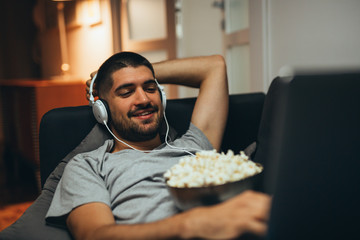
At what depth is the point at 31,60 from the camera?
5.63 meters

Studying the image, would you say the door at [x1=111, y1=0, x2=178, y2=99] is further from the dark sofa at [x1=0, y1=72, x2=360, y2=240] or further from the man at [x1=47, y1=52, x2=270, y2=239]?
the dark sofa at [x1=0, y1=72, x2=360, y2=240]

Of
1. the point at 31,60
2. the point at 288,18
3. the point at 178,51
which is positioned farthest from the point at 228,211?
the point at 31,60

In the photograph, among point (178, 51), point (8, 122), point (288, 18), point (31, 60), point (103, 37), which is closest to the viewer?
point (288, 18)

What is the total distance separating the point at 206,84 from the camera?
58.5 inches

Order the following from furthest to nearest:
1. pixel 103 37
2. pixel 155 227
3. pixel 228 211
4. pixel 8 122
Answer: pixel 103 37 < pixel 8 122 < pixel 155 227 < pixel 228 211

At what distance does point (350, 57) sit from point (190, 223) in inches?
39.5

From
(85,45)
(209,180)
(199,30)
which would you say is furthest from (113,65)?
(85,45)

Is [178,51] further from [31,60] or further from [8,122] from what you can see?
[31,60]

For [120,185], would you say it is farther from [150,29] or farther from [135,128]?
[150,29]

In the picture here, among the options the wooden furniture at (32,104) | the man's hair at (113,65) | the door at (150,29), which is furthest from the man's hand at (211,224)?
the door at (150,29)

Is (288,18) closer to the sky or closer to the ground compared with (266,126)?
closer to the sky

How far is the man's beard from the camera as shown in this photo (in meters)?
1.29

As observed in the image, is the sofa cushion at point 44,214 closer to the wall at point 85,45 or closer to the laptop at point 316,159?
the laptop at point 316,159

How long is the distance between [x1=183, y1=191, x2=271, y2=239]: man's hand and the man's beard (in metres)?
0.66
